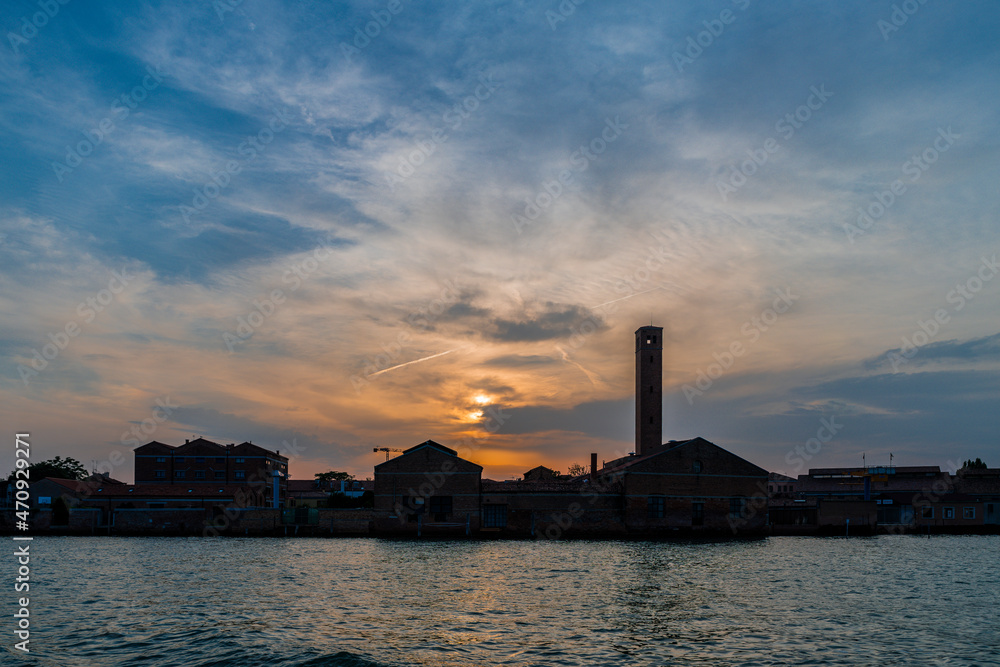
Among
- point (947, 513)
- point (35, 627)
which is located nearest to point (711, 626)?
point (35, 627)

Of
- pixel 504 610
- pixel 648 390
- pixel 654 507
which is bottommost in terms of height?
pixel 654 507

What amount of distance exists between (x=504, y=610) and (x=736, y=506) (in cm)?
5043

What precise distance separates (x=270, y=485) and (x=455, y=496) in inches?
1579

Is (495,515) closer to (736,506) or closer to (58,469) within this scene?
(736,506)

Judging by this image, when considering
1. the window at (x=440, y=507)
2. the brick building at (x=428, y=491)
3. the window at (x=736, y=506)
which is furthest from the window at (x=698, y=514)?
the window at (x=440, y=507)

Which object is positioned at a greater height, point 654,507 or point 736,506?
point 654,507

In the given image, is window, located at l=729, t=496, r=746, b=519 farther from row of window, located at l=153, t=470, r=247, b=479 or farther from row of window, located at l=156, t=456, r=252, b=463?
row of window, located at l=156, t=456, r=252, b=463

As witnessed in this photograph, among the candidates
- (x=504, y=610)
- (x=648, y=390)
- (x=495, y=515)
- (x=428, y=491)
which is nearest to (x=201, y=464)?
(x=428, y=491)

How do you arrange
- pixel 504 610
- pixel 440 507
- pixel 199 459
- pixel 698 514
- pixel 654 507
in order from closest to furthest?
1. pixel 504 610
2. pixel 440 507
3. pixel 654 507
4. pixel 698 514
5. pixel 199 459

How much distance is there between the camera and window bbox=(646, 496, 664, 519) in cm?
6781

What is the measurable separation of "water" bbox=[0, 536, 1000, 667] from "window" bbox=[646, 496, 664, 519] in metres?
20.1

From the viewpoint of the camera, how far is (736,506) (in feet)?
231

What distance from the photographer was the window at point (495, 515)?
2667 inches

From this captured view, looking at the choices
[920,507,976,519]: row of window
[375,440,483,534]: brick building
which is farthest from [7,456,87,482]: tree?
[920,507,976,519]: row of window
